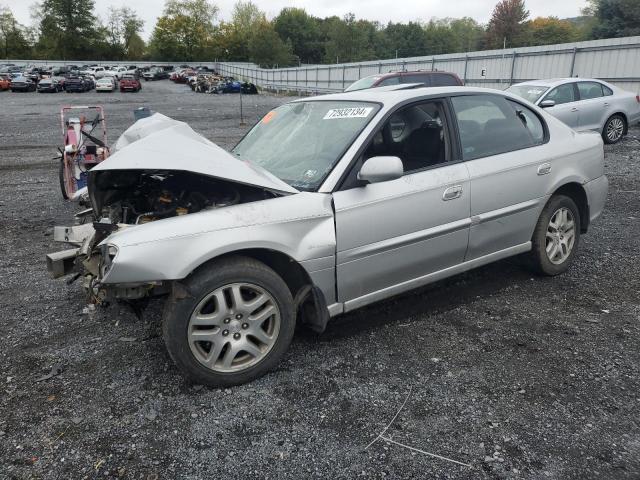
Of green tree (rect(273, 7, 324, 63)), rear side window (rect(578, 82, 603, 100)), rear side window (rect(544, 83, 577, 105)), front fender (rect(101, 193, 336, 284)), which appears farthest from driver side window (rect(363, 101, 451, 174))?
green tree (rect(273, 7, 324, 63))

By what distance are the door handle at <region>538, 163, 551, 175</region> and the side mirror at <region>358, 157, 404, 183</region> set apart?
1656 millimetres

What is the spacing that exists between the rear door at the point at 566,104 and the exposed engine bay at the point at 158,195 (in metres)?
10.2

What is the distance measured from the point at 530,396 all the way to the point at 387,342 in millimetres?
975

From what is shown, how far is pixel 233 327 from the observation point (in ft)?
9.99

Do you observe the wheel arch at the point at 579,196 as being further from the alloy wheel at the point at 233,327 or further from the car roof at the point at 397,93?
the alloy wheel at the point at 233,327

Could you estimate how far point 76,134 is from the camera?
743cm

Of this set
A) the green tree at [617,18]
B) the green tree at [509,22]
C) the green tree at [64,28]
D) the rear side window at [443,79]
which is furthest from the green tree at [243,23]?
the rear side window at [443,79]

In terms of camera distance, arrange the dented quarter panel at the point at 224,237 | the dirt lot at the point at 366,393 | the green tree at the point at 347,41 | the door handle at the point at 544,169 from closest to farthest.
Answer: the dirt lot at the point at 366,393 < the dented quarter panel at the point at 224,237 < the door handle at the point at 544,169 < the green tree at the point at 347,41

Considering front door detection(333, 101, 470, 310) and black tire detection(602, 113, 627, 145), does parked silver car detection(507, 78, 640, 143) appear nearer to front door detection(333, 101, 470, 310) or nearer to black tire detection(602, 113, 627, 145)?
black tire detection(602, 113, 627, 145)

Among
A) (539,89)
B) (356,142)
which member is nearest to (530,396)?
(356,142)

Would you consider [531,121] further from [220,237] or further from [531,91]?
[531,91]

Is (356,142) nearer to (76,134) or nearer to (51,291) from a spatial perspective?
(51,291)

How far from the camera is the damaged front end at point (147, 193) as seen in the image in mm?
2967

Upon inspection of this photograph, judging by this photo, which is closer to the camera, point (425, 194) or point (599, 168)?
point (425, 194)
